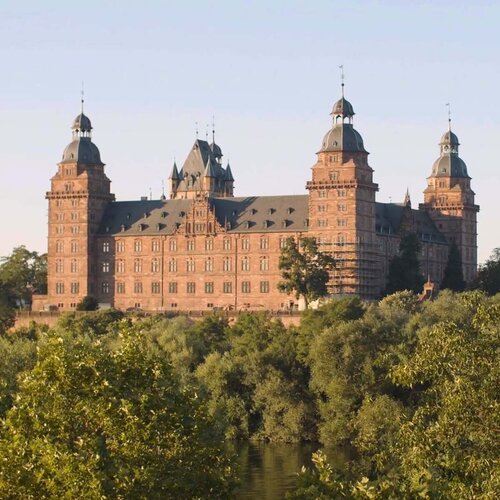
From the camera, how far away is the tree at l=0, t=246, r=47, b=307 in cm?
16738

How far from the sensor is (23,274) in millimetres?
170250

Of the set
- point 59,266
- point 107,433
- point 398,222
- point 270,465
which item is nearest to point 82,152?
point 59,266

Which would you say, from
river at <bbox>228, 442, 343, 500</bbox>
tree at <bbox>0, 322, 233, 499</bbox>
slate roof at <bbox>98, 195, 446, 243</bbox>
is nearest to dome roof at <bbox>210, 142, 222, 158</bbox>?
slate roof at <bbox>98, 195, 446, 243</bbox>

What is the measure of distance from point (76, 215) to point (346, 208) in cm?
2953

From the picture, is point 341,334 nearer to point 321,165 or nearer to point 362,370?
point 362,370

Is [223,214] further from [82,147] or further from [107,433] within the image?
[107,433]

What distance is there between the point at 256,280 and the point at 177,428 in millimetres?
110113

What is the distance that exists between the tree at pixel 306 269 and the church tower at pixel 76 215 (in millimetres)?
23378

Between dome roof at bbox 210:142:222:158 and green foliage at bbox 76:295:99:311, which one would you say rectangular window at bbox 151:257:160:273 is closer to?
green foliage at bbox 76:295:99:311

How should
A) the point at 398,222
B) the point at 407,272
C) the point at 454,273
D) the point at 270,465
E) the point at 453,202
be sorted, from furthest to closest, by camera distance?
1. the point at 453,202
2. the point at 454,273
3. the point at 398,222
4. the point at 407,272
5. the point at 270,465

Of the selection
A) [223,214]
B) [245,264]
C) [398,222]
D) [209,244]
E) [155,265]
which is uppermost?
[223,214]

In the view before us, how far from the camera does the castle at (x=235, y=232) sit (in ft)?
494

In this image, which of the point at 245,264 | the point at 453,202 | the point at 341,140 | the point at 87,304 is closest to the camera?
the point at 341,140

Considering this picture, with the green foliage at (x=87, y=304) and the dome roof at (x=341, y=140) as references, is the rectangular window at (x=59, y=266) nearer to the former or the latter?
the green foliage at (x=87, y=304)
